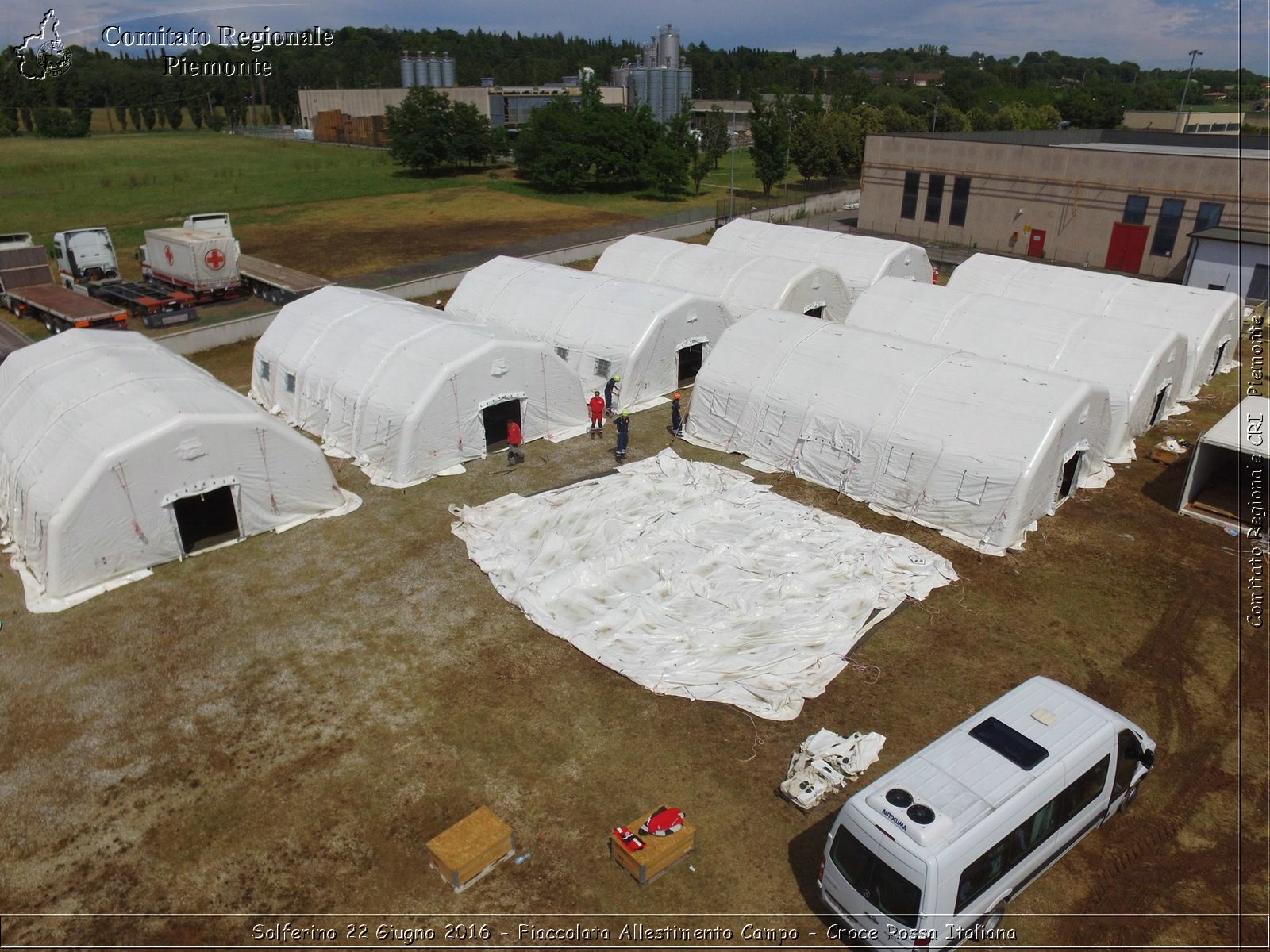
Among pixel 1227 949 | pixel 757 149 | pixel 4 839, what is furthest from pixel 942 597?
pixel 757 149

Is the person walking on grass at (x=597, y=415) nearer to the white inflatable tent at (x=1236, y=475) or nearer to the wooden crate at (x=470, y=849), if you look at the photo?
the wooden crate at (x=470, y=849)

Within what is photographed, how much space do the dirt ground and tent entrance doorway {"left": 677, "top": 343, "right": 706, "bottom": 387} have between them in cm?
1168

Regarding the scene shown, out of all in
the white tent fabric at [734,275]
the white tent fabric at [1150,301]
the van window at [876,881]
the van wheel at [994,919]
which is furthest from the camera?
the white tent fabric at [734,275]

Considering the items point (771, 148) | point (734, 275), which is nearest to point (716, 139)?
point (771, 148)

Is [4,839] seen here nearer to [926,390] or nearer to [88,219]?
[926,390]

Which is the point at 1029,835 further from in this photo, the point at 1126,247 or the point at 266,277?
the point at 1126,247

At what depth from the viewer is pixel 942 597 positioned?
16984 millimetres

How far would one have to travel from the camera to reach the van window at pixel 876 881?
892cm

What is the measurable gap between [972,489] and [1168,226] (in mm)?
31845

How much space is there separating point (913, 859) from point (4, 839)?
12.5 meters

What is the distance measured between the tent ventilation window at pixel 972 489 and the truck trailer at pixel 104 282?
31801 millimetres

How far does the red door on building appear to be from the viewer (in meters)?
41.8

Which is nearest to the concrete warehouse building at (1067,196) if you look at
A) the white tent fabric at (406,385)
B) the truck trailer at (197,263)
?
the white tent fabric at (406,385)

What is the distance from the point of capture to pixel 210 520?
62.0 ft
